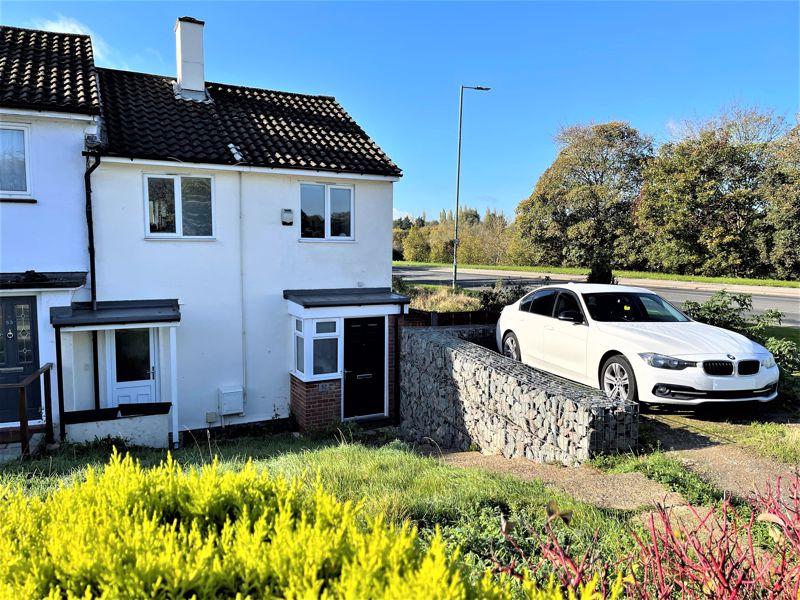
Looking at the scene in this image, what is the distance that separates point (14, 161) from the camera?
999 centimetres

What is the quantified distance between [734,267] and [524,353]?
30.0m

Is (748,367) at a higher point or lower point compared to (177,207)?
lower

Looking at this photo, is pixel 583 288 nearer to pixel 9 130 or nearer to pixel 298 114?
pixel 298 114

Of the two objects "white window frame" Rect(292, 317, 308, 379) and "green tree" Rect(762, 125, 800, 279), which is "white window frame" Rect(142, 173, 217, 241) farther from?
"green tree" Rect(762, 125, 800, 279)

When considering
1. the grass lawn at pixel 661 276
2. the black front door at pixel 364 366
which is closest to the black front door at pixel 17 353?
the black front door at pixel 364 366

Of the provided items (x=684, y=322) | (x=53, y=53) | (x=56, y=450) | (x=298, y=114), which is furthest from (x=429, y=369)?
(x=53, y=53)

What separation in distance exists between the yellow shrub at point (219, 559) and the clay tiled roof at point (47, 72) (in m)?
9.17

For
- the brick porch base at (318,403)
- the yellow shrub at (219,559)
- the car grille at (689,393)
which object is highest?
the yellow shrub at (219,559)

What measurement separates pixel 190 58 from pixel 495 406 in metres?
10.7

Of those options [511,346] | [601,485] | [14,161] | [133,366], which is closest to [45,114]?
[14,161]

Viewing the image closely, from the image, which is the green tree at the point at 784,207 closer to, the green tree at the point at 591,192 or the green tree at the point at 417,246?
the green tree at the point at 591,192

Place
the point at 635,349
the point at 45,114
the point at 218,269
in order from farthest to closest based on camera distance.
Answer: the point at 218,269
the point at 45,114
the point at 635,349

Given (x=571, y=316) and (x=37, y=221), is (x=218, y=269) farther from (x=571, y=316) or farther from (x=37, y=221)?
(x=571, y=316)

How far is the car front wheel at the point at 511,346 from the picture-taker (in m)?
10.7
